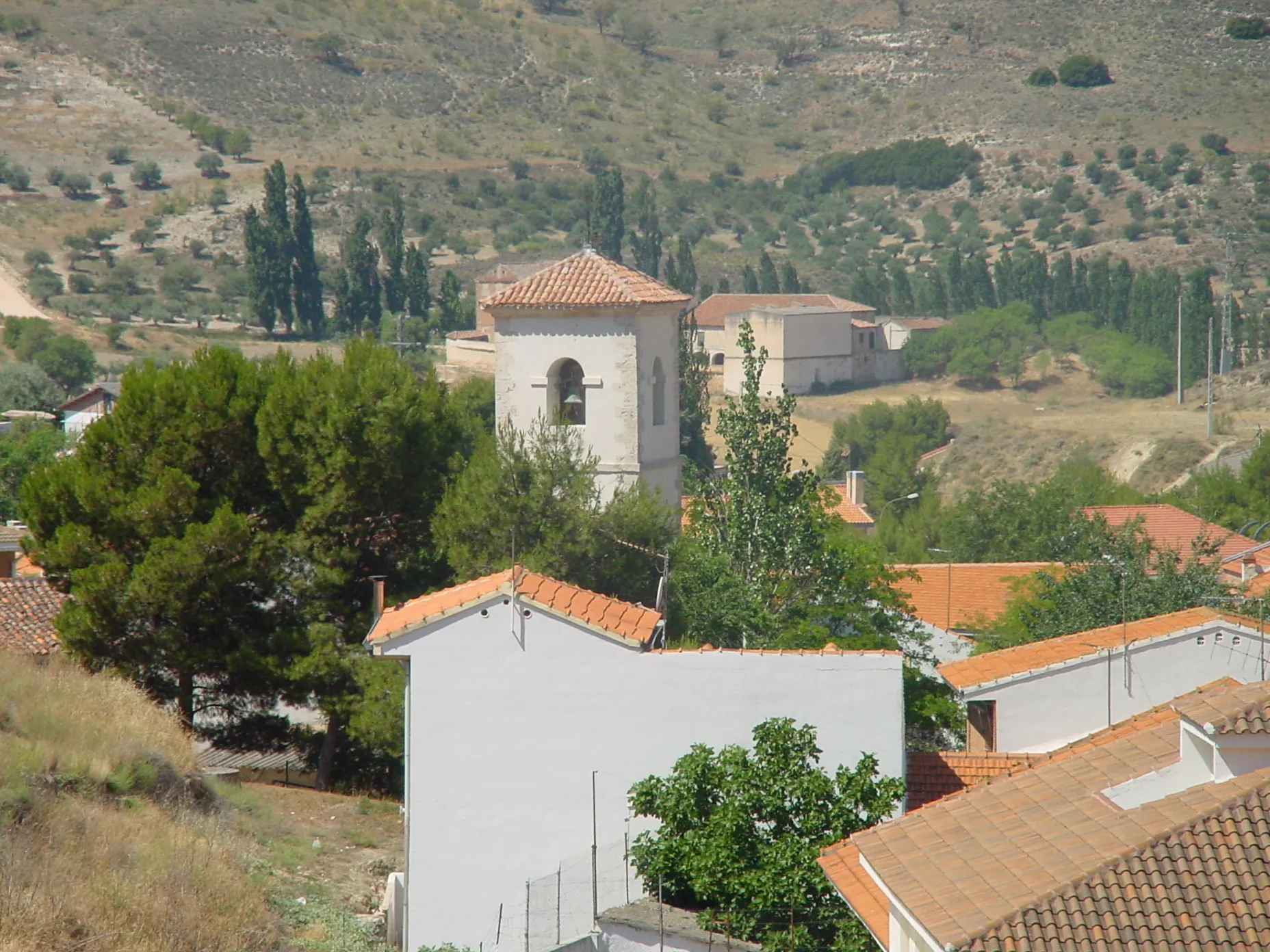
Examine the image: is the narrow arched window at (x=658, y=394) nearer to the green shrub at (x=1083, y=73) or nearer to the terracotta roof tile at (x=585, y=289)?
the terracotta roof tile at (x=585, y=289)

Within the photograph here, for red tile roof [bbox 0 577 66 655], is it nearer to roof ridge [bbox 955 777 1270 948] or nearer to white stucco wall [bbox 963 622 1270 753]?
white stucco wall [bbox 963 622 1270 753]

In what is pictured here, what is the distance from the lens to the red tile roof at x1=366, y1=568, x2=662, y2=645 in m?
13.4

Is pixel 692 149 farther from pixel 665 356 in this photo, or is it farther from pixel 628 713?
pixel 628 713

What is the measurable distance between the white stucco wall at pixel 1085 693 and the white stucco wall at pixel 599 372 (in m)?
7.37

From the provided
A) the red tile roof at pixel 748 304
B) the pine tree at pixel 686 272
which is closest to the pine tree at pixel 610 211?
the pine tree at pixel 686 272

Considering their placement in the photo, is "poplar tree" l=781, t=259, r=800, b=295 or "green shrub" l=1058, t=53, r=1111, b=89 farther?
"green shrub" l=1058, t=53, r=1111, b=89

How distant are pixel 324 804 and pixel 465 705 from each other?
4770 mm

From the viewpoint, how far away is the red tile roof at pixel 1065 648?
16797 millimetres

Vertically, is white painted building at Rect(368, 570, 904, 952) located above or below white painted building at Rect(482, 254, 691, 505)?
below

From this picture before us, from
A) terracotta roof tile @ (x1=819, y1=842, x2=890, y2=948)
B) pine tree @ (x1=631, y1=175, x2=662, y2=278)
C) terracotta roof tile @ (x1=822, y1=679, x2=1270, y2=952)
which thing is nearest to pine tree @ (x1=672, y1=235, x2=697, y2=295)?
pine tree @ (x1=631, y1=175, x2=662, y2=278)

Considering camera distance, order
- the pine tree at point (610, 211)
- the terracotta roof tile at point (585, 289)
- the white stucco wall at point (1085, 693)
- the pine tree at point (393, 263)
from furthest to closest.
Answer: the pine tree at point (610, 211)
the pine tree at point (393, 263)
the terracotta roof tile at point (585, 289)
the white stucco wall at point (1085, 693)

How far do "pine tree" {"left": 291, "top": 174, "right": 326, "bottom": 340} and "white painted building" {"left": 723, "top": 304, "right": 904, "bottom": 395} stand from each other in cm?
1925

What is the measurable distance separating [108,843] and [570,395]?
1286 cm

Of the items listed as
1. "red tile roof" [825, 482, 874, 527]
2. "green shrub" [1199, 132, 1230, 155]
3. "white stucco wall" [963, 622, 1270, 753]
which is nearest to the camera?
"white stucco wall" [963, 622, 1270, 753]
